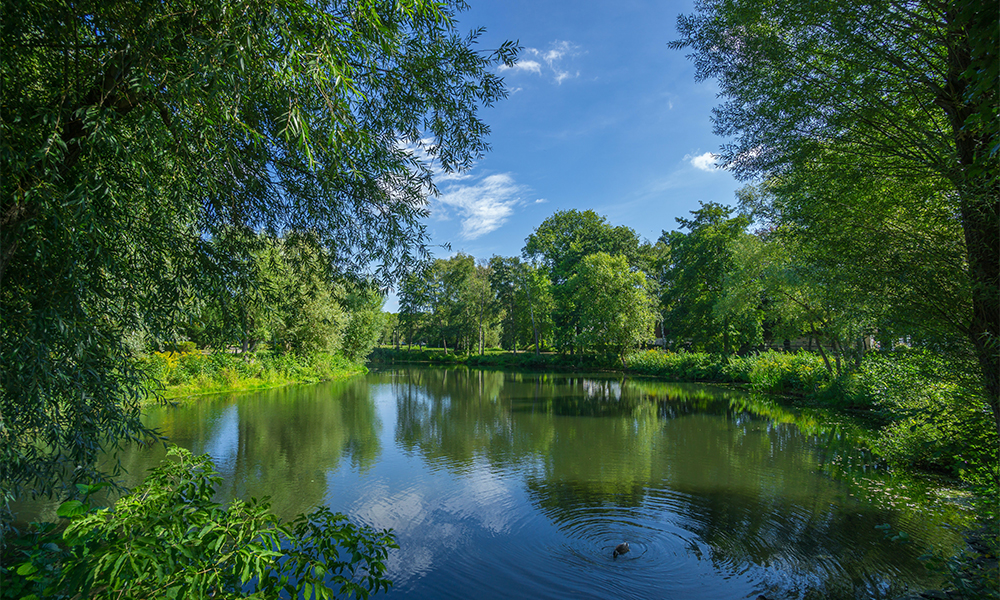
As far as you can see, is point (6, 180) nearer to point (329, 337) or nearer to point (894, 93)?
point (894, 93)

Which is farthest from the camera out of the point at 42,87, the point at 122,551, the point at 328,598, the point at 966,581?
the point at 966,581

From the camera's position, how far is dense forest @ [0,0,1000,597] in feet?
8.98

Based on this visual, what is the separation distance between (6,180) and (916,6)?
7355 mm

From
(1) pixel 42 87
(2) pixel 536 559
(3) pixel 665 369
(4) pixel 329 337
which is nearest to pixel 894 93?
(2) pixel 536 559

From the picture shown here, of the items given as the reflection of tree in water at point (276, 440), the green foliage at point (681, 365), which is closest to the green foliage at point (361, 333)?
the reflection of tree in water at point (276, 440)

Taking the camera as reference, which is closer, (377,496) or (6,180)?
(6,180)

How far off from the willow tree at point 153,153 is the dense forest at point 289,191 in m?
0.03

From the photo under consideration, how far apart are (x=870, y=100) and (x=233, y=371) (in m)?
23.6

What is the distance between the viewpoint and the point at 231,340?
480 centimetres

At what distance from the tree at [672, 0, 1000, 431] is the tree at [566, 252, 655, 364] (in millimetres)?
27908

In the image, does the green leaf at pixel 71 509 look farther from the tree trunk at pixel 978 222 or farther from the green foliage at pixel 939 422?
the green foliage at pixel 939 422

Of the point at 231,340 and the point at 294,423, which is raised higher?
the point at 231,340

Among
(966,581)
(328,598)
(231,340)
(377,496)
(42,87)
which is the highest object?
(42,87)

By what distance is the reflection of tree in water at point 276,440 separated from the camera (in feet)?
27.6
